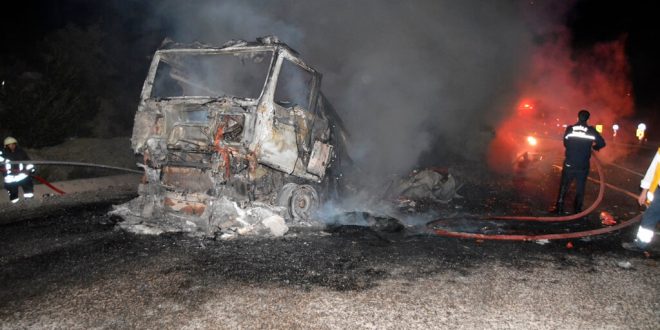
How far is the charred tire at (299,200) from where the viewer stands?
5008mm

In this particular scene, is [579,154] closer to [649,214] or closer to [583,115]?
[583,115]

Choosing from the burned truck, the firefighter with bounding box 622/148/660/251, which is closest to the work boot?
the firefighter with bounding box 622/148/660/251

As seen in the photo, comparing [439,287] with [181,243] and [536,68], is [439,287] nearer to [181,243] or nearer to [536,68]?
[181,243]

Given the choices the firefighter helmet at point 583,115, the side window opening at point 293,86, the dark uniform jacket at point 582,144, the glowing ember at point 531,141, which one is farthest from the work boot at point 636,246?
the glowing ember at point 531,141

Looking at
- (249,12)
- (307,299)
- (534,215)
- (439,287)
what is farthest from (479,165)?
(307,299)

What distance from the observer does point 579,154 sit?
20.0 ft

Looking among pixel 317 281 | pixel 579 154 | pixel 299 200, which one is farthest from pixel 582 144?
pixel 317 281

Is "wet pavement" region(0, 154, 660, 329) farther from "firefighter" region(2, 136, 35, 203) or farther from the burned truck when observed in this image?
"firefighter" region(2, 136, 35, 203)

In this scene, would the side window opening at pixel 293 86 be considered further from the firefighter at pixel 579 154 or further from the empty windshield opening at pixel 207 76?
the firefighter at pixel 579 154

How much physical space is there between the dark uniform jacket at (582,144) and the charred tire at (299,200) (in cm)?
410

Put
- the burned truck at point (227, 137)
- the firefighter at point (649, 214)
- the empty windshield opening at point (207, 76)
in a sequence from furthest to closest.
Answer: the empty windshield opening at point (207, 76) < the burned truck at point (227, 137) < the firefighter at point (649, 214)

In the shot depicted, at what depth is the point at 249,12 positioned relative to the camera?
7098mm

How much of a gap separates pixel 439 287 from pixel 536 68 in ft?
39.1

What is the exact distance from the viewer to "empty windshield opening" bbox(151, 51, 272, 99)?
529cm
